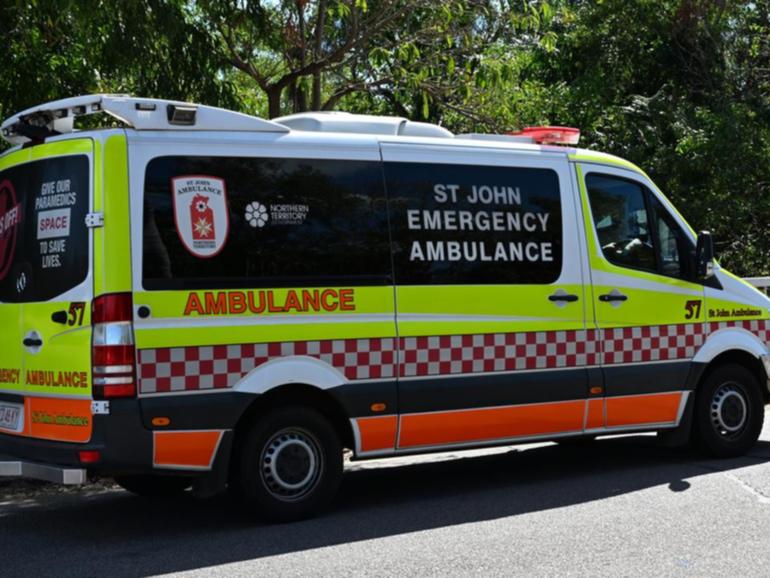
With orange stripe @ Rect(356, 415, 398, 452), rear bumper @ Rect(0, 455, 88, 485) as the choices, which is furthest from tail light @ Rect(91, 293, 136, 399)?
orange stripe @ Rect(356, 415, 398, 452)

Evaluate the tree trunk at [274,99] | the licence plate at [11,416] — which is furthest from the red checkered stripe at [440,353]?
the tree trunk at [274,99]

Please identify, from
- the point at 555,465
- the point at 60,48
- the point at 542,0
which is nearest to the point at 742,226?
the point at 542,0

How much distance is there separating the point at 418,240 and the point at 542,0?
5.20 metres

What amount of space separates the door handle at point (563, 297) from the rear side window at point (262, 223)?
1.32m

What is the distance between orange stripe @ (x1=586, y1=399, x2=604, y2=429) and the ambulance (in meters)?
0.02

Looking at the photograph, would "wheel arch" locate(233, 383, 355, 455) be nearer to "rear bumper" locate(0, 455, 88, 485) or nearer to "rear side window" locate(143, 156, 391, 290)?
"rear side window" locate(143, 156, 391, 290)

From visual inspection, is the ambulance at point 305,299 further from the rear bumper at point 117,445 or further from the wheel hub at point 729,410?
the wheel hub at point 729,410

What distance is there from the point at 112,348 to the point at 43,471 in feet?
2.71

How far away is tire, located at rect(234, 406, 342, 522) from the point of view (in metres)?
6.61

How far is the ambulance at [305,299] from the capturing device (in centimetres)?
627

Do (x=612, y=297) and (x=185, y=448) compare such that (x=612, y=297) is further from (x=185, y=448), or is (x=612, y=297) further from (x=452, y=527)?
(x=185, y=448)

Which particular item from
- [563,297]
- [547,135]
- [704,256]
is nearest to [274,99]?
[547,135]

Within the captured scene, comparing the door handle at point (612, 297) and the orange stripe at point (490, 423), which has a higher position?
the door handle at point (612, 297)

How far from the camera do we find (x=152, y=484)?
7.65 metres
